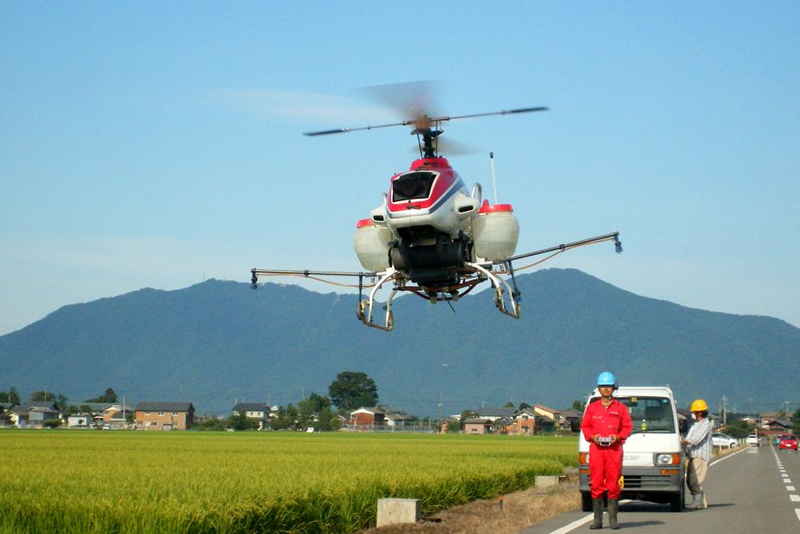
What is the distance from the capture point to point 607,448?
53.0 ft

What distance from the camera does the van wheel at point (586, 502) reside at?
67.4 ft

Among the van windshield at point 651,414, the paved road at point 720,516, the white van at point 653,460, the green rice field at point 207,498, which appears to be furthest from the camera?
the van windshield at point 651,414

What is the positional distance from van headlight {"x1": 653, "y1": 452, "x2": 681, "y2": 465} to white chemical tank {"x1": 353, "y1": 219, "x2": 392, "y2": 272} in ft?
22.8

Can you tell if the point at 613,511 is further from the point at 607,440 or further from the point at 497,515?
the point at 497,515

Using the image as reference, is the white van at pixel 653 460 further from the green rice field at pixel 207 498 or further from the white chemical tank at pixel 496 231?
the white chemical tank at pixel 496 231

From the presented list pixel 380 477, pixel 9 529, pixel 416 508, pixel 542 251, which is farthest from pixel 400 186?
pixel 9 529

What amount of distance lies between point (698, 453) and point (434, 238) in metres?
6.58

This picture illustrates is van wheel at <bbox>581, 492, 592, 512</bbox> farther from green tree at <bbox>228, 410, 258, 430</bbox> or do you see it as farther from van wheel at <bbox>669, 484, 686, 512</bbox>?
green tree at <bbox>228, 410, 258, 430</bbox>

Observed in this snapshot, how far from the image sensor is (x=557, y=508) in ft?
68.8

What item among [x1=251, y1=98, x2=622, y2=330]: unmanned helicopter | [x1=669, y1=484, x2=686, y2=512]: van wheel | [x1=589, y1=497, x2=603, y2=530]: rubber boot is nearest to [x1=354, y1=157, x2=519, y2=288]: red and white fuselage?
[x1=251, y1=98, x2=622, y2=330]: unmanned helicopter

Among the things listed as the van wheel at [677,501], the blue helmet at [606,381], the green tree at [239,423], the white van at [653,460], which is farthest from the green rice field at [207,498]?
the green tree at [239,423]

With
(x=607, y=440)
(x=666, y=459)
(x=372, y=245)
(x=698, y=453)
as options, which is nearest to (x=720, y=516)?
(x=666, y=459)

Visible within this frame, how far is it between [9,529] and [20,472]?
37.1ft

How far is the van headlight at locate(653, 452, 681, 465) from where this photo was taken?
2038cm
